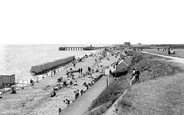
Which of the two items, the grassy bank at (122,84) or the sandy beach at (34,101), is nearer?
the grassy bank at (122,84)

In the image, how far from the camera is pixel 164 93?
11.6 m

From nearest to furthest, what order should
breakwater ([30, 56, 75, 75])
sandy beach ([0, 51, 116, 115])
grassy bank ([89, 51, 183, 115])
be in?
grassy bank ([89, 51, 183, 115]) → sandy beach ([0, 51, 116, 115]) → breakwater ([30, 56, 75, 75])

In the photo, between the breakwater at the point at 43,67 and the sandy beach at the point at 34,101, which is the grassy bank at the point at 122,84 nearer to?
the sandy beach at the point at 34,101

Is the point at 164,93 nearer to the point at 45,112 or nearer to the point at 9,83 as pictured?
the point at 45,112

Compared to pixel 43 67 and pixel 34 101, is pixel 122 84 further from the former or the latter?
pixel 43 67

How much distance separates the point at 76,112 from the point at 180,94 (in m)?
7.22

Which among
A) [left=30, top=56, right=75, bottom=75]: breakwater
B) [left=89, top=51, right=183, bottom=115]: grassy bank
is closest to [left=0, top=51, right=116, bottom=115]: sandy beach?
[left=89, top=51, right=183, bottom=115]: grassy bank

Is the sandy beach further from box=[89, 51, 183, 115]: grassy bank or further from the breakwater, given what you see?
the breakwater

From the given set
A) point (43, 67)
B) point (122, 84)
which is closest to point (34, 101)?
point (122, 84)

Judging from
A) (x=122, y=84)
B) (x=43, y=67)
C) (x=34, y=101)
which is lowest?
(x=34, y=101)

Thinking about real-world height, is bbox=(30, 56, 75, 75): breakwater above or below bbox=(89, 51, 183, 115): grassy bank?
below

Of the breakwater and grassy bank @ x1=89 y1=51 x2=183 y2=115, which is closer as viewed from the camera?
grassy bank @ x1=89 y1=51 x2=183 y2=115

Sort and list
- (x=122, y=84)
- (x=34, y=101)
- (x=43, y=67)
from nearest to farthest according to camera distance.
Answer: (x=122, y=84) < (x=34, y=101) < (x=43, y=67)

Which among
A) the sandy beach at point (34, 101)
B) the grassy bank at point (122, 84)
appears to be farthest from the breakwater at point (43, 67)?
the grassy bank at point (122, 84)
